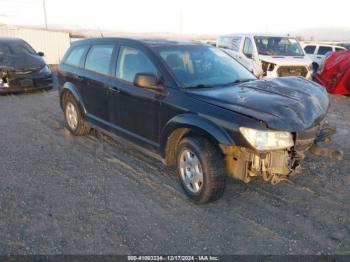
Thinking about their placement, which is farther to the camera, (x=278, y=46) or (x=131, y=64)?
(x=278, y=46)

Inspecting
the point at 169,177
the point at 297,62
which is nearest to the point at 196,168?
the point at 169,177

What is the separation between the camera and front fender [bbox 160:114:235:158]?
11.4 feet

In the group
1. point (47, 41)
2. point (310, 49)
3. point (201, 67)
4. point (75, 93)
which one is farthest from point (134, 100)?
point (47, 41)

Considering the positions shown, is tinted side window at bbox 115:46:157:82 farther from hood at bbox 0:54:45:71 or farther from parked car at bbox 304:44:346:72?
parked car at bbox 304:44:346:72

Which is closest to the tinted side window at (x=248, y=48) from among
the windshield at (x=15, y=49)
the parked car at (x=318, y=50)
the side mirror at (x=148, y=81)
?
the parked car at (x=318, y=50)

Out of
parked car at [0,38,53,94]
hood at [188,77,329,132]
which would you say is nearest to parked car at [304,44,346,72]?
parked car at [0,38,53,94]

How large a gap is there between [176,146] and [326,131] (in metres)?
1.77

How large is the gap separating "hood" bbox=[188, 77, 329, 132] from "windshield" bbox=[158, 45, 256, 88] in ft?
0.86

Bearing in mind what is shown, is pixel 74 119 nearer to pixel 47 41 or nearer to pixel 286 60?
pixel 286 60

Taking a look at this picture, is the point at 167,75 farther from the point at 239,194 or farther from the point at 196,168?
the point at 239,194

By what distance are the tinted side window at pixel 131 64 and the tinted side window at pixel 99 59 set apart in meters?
0.30

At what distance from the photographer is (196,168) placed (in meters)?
3.81

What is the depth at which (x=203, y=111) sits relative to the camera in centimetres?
368

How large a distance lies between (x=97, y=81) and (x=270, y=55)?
7.81 m
